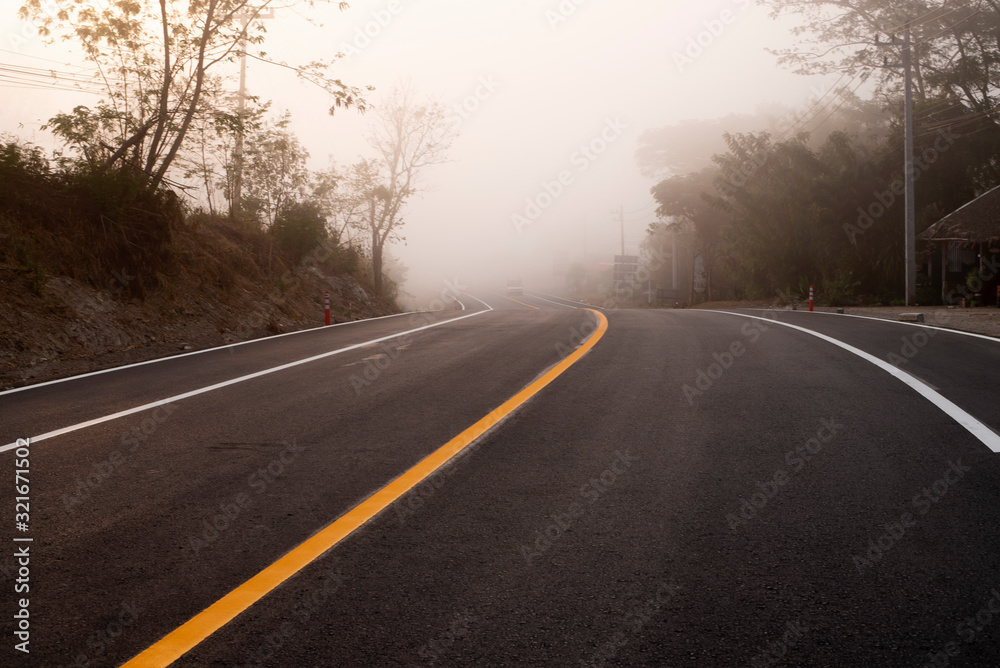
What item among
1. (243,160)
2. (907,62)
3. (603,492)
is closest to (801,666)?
(603,492)

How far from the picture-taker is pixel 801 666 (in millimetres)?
1938

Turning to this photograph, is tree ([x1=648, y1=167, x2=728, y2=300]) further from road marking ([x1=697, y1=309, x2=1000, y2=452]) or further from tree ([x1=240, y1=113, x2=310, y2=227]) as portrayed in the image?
road marking ([x1=697, y1=309, x2=1000, y2=452])

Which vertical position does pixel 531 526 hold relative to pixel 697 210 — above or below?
below

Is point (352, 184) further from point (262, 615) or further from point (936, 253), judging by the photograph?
point (262, 615)

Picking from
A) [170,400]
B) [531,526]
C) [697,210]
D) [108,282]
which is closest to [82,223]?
[108,282]

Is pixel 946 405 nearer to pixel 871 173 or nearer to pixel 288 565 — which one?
pixel 288 565

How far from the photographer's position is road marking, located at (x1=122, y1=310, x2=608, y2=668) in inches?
80.9

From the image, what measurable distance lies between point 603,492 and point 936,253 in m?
29.0

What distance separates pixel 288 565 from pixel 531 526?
40.0 inches

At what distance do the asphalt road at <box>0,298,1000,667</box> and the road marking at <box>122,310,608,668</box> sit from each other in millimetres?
45

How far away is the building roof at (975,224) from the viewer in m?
21.5

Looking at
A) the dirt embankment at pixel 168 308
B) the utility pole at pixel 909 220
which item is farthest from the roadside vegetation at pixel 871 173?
the dirt embankment at pixel 168 308

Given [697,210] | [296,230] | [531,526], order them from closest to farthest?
[531,526] < [296,230] < [697,210]

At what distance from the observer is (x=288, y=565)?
2.60 m
